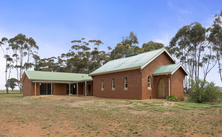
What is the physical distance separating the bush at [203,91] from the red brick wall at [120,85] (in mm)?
5599

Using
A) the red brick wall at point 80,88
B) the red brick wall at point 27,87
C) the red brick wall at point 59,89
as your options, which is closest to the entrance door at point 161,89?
the red brick wall at point 80,88

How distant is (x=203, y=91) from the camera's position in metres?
18.5

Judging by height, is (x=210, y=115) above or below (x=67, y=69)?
below

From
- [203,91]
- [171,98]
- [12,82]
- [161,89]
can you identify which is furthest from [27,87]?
[12,82]

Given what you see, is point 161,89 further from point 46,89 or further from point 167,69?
point 46,89

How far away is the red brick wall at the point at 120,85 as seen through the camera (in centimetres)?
2192

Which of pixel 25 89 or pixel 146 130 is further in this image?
pixel 25 89

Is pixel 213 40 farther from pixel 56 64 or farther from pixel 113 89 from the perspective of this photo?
pixel 56 64

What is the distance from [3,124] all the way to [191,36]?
3925 centimetres

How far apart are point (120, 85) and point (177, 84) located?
698 centimetres

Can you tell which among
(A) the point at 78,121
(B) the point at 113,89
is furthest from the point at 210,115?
(B) the point at 113,89

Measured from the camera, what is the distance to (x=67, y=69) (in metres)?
66.6

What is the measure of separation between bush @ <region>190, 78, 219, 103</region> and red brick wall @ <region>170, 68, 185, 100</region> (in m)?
2.21

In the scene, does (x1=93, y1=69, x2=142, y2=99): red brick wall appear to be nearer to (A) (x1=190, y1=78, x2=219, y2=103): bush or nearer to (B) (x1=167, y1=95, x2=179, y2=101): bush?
(B) (x1=167, y1=95, x2=179, y2=101): bush
